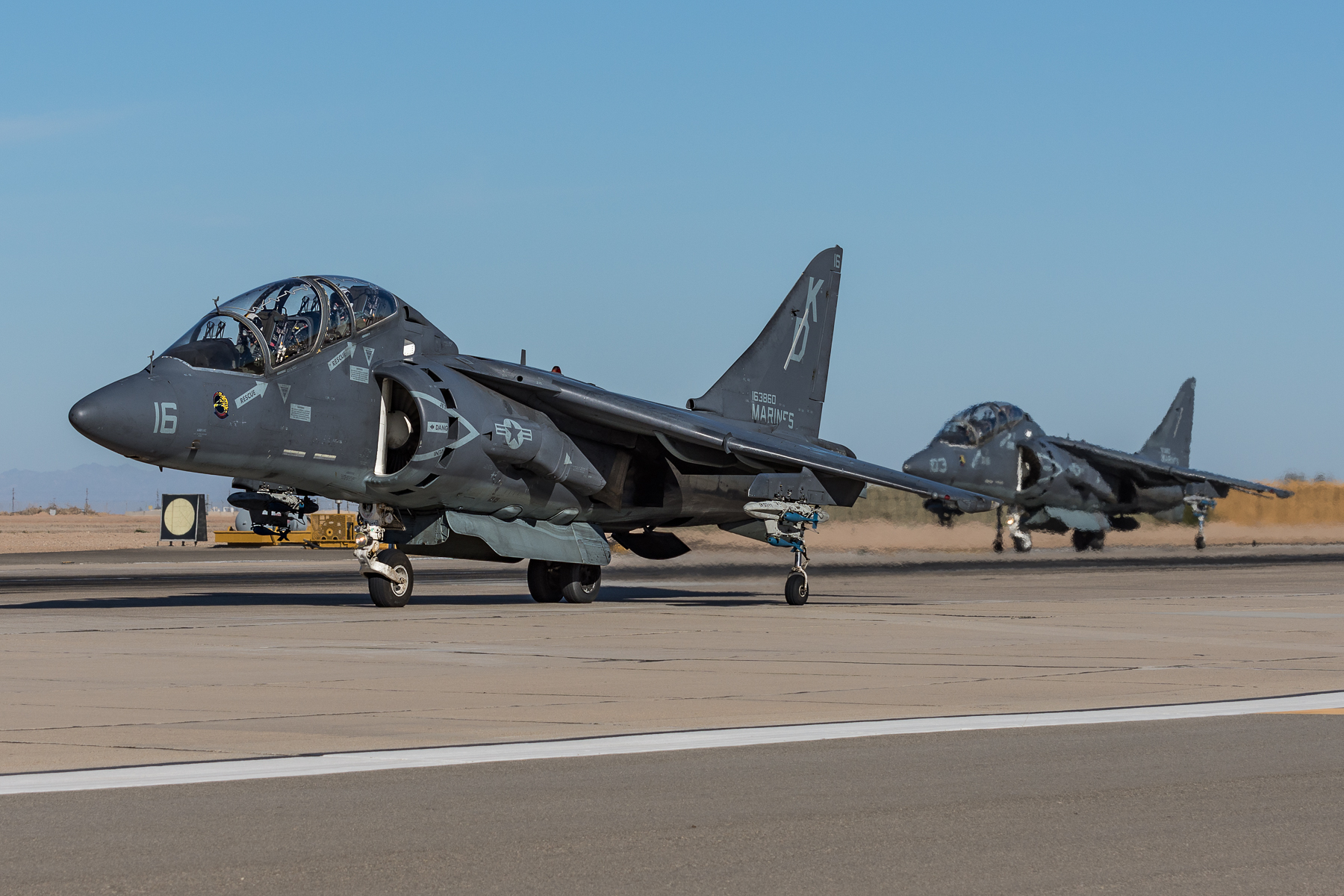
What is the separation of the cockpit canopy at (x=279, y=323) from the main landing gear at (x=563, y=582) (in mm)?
4894

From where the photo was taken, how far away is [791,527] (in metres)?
20.3

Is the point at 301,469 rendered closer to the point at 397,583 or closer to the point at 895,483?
the point at 397,583

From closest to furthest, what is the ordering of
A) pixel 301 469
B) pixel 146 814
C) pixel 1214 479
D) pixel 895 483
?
pixel 146 814 < pixel 301 469 < pixel 895 483 < pixel 1214 479

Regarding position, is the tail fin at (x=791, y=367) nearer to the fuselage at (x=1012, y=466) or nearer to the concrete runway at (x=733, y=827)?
the fuselage at (x=1012, y=466)

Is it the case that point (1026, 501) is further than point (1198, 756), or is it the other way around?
point (1026, 501)

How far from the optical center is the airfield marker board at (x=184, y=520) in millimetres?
52250

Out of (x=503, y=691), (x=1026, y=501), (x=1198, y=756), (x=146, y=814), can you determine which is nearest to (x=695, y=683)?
(x=503, y=691)

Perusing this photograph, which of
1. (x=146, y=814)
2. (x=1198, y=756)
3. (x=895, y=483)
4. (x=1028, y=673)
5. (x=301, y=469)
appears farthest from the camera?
(x=895, y=483)

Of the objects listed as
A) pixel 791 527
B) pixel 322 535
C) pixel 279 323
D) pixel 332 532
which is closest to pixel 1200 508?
pixel 332 532

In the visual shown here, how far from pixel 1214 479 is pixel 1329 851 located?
4080 cm

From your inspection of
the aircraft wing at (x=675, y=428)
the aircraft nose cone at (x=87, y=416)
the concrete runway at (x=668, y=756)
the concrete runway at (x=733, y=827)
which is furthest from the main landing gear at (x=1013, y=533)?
the concrete runway at (x=733, y=827)

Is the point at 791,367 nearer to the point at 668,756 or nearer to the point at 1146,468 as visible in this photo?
the point at 668,756

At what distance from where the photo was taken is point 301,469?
1719 centimetres

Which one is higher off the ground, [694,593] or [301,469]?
[301,469]
